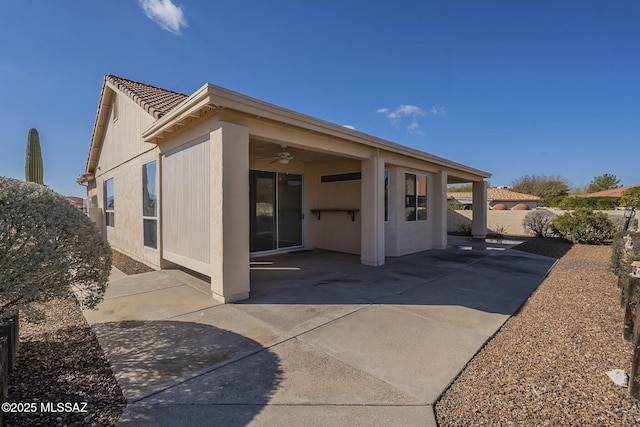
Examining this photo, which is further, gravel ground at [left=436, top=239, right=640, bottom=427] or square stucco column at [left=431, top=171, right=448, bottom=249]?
square stucco column at [left=431, top=171, right=448, bottom=249]

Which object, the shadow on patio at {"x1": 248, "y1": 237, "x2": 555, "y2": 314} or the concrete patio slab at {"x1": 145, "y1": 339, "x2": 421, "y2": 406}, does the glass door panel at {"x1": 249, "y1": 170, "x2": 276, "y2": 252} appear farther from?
the concrete patio slab at {"x1": 145, "y1": 339, "x2": 421, "y2": 406}

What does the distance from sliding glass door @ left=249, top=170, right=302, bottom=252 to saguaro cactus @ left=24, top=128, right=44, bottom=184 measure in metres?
12.5

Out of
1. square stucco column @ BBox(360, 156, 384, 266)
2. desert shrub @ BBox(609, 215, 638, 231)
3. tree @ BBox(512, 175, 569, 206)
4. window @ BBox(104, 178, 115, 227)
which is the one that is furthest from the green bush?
window @ BBox(104, 178, 115, 227)

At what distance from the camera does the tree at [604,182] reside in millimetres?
48338

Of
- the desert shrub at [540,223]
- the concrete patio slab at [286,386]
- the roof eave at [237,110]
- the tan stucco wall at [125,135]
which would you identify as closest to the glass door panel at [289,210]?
the roof eave at [237,110]

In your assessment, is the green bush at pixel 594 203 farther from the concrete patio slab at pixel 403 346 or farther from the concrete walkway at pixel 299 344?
the concrete patio slab at pixel 403 346

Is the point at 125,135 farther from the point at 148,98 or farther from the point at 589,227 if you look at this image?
the point at 589,227

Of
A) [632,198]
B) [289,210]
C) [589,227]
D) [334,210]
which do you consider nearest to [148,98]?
[289,210]

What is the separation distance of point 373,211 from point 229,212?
13.3ft

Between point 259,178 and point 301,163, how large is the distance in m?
1.64

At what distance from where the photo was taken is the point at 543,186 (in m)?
40.5

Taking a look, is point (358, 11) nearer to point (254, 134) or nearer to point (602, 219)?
point (254, 134)

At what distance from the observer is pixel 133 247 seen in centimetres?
873

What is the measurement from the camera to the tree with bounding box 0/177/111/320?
2.41m
